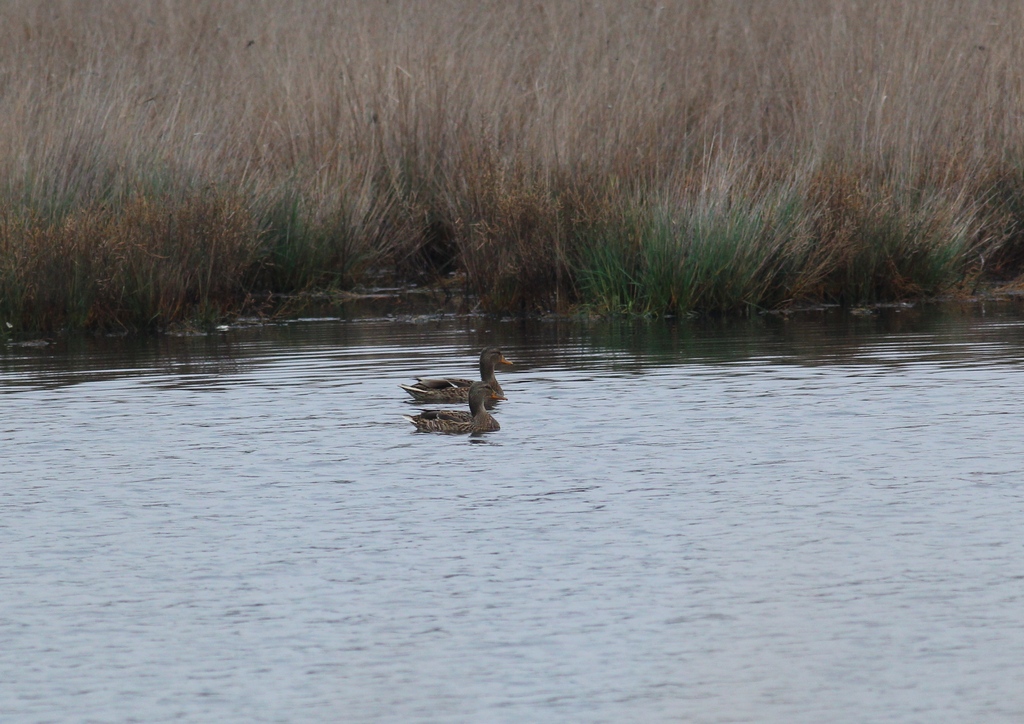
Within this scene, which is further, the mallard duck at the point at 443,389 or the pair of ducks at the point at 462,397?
the mallard duck at the point at 443,389

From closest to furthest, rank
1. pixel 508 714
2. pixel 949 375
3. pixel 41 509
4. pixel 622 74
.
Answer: pixel 508 714
pixel 41 509
pixel 949 375
pixel 622 74

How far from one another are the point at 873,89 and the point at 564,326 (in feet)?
13.9

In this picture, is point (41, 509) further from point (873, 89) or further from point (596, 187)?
point (873, 89)

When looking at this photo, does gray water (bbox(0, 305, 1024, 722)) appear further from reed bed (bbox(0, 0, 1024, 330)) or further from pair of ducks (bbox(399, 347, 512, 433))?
reed bed (bbox(0, 0, 1024, 330))

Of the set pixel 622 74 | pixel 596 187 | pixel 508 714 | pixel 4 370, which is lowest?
pixel 508 714

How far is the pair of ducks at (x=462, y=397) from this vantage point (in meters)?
10.7

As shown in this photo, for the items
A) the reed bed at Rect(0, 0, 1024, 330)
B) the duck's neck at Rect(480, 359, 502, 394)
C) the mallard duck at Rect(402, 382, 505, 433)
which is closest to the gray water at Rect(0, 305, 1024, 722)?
the mallard duck at Rect(402, 382, 505, 433)

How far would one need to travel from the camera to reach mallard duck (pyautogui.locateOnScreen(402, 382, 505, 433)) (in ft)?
35.0

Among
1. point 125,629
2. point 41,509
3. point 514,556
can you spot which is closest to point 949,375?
point 514,556

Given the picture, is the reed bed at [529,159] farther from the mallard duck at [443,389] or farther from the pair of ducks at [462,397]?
the mallard duck at [443,389]

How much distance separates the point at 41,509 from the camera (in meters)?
8.48

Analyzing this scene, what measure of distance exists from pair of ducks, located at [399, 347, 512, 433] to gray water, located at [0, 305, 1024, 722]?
137 mm

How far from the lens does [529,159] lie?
57.0 ft

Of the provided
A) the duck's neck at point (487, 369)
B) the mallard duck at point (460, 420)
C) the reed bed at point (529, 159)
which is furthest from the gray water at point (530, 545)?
the reed bed at point (529, 159)
